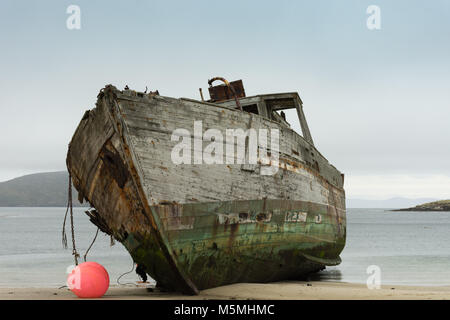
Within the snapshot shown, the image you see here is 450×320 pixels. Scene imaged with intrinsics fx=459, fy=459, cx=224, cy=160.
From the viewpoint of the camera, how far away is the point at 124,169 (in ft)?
21.7

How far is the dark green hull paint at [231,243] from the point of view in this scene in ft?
21.9

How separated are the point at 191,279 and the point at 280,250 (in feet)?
7.10

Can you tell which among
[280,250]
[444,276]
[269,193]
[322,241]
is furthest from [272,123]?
[444,276]

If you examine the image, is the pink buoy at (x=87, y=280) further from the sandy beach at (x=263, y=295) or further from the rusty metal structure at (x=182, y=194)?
the rusty metal structure at (x=182, y=194)

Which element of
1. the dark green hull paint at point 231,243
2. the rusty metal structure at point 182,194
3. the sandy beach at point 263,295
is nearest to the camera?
the rusty metal structure at point 182,194

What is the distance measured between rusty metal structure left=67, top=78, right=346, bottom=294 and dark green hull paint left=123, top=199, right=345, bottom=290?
0.06 ft

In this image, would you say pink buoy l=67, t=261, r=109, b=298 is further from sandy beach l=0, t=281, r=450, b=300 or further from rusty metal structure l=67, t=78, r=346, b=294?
rusty metal structure l=67, t=78, r=346, b=294

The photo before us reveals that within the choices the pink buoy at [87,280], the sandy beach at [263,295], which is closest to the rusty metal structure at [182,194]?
the sandy beach at [263,295]

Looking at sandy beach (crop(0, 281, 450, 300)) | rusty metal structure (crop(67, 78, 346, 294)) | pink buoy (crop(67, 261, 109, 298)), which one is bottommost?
sandy beach (crop(0, 281, 450, 300))

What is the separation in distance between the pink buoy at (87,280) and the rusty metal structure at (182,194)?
0.62 metres

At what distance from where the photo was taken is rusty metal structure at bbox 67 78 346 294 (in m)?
6.50

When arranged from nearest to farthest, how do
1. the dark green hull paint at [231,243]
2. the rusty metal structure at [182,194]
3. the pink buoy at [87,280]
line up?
the rusty metal structure at [182,194] → the dark green hull paint at [231,243] → the pink buoy at [87,280]

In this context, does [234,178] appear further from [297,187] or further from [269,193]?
[297,187]

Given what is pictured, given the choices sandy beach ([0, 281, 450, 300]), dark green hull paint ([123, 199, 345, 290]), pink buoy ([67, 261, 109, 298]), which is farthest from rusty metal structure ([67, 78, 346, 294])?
pink buoy ([67, 261, 109, 298])
